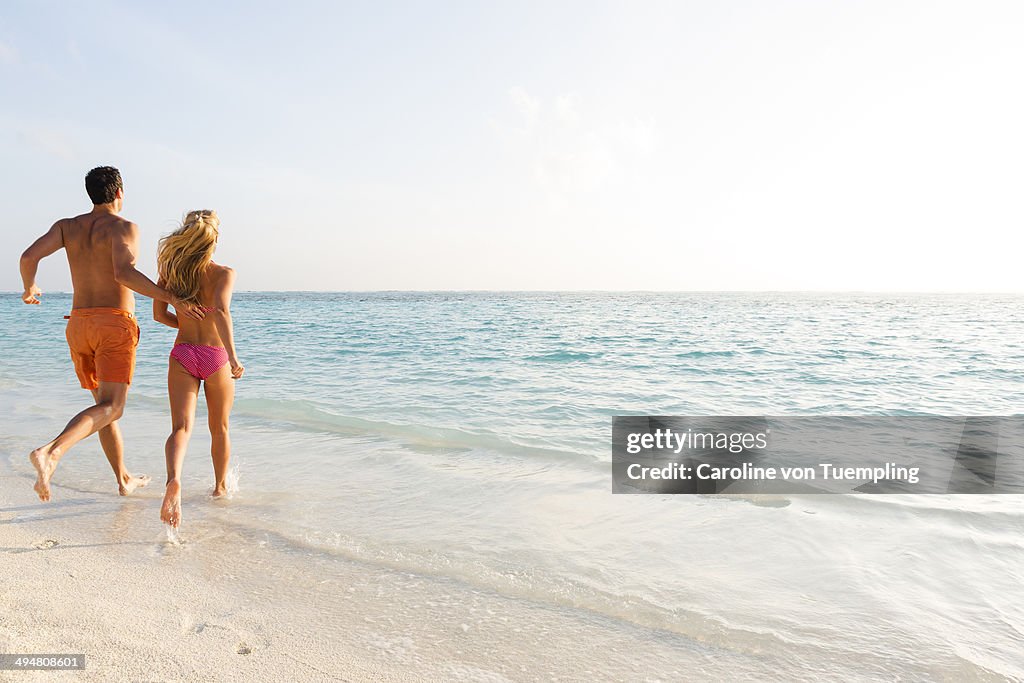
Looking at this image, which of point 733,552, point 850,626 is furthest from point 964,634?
point 733,552

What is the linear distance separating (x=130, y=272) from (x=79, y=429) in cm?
99

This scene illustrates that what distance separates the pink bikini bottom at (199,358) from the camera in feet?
13.3

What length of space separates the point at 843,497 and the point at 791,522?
101cm

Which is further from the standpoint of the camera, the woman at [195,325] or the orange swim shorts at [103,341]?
the orange swim shorts at [103,341]

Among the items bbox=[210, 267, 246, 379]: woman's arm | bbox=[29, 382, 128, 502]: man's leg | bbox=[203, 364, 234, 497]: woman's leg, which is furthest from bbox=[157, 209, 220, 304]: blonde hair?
bbox=[29, 382, 128, 502]: man's leg

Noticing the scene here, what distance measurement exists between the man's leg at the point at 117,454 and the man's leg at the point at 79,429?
0.97 ft

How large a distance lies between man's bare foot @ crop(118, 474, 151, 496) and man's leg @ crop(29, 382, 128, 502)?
64 centimetres

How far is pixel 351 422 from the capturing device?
8.00m

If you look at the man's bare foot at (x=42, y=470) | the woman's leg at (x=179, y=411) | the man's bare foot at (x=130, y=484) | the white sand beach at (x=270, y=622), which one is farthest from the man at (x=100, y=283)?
the white sand beach at (x=270, y=622)

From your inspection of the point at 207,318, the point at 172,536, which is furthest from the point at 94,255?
the point at 172,536

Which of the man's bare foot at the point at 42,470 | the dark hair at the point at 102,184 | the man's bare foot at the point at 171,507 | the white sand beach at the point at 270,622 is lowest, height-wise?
the white sand beach at the point at 270,622

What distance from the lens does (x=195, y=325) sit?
13.3ft

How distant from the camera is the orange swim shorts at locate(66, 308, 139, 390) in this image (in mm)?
4043
